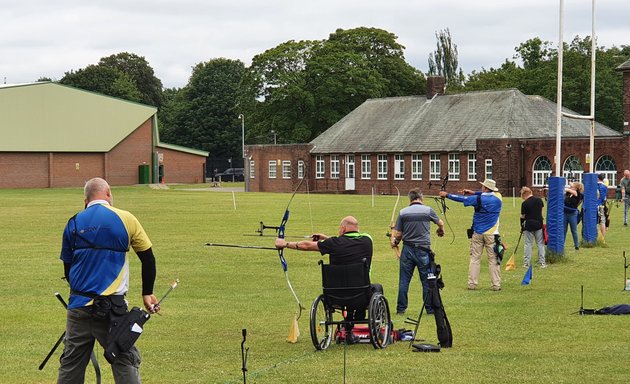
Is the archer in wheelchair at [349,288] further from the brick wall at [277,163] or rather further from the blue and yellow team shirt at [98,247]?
the brick wall at [277,163]

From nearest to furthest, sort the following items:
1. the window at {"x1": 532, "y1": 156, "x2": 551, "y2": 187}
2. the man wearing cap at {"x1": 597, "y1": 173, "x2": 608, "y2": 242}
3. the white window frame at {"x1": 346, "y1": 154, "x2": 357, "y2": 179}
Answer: the man wearing cap at {"x1": 597, "y1": 173, "x2": 608, "y2": 242}, the window at {"x1": 532, "y1": 156, "x2": 551, "y2": 187}, the white window frame at {"x1": 346, "y1": 154, "x2": 357, "y2": 179}

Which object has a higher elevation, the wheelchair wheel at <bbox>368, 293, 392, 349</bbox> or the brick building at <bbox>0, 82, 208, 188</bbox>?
the brick building at <bbox>0, 82, 208, 188</bbox>

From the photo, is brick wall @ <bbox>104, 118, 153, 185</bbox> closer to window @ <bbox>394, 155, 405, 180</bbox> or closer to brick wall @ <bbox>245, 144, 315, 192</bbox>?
brick wall @ <bbox>245, 144, 315, 192</bbox>

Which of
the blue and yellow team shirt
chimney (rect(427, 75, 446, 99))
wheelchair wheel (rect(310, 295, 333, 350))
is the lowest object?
wheelchair wheel (rect(310, 295, 333, 350))

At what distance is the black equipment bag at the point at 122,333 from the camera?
873 cm

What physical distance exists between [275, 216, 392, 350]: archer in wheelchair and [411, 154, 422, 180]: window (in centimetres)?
6659

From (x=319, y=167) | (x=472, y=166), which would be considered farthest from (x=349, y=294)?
(x=319, y=167)

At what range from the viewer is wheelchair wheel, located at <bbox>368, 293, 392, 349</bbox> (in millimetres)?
13008

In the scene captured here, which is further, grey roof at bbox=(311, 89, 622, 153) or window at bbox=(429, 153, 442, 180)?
window at bbox=(429, 153, 442, 180)

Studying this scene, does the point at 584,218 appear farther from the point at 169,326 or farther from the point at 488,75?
the point at 488,75

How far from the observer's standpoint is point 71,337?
9016mm

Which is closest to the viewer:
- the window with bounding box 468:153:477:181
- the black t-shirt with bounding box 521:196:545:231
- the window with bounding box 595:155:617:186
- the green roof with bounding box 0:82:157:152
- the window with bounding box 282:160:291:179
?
the black t-shirt with bounding box 521:196:545:231

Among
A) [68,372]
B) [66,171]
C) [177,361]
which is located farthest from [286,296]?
[66,171]

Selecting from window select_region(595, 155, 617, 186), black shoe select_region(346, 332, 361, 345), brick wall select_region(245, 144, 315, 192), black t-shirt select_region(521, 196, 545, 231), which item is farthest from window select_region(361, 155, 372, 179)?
black shoe select_region(346, 332, 361, 345)
